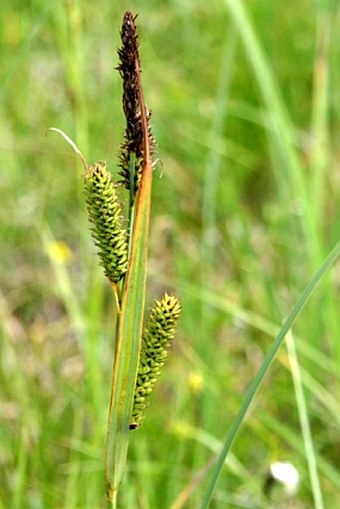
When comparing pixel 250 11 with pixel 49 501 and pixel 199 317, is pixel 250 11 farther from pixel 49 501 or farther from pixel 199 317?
pixel 49 501

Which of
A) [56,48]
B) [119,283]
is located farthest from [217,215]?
[119,283]

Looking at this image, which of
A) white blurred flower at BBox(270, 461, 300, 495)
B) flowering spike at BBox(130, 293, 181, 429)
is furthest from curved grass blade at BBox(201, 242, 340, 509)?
white blurred flower at BBox(270, 461, 300, 495)

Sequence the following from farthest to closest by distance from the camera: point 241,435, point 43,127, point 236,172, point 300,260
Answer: point 43,127, point 236,172, point 300,260, point 241,435

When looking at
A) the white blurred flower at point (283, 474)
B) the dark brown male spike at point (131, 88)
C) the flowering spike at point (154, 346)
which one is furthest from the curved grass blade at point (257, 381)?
the white blurred flower at point (283, 474)

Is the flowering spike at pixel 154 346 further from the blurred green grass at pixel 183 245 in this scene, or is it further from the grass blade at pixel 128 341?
the blurred green grass at pixel 183 245

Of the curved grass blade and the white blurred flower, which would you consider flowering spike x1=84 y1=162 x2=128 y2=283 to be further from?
the white blurred flower

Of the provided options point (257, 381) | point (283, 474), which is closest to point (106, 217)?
point (257, 381)
